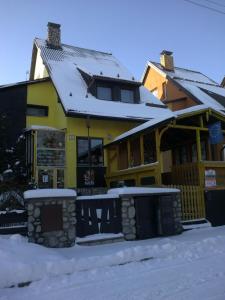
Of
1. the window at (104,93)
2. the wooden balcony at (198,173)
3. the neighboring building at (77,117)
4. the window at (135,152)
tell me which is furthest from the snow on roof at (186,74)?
the wooden balcony at (198,173)

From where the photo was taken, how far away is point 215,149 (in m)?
17.7

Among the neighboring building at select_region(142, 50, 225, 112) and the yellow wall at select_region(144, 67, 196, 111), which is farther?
the yellow wall at select_region(144, 67, 196, 111)

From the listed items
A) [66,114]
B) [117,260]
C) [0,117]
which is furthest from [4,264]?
[0,117]

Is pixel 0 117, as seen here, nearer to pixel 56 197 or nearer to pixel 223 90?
pixel 56 197

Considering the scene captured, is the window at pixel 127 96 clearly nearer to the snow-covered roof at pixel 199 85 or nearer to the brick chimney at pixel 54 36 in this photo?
the snow-covered roof at pixel 199 85

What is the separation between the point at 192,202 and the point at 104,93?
9.06m

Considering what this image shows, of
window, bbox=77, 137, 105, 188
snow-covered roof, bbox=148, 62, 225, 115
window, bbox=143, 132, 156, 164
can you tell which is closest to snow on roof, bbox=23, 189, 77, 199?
window, bbox=143, 132, 156, 164

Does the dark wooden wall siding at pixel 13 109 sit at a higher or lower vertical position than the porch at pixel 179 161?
higher

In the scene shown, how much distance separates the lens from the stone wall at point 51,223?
8.91 meters

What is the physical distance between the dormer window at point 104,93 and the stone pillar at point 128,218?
9744 millimetres

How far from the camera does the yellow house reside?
16562mm

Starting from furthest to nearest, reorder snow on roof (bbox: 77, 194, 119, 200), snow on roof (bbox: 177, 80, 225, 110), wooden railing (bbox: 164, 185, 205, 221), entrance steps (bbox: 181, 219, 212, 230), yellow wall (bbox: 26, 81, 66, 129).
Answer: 1. snow on roof (bbox: 177, 80, 225, 110)
2. yellow wall (bbox: 26, 81, 66, 129)
3. wooden railing (bbox: 164, 185, 205, 221)
4. entrance steps (bbox: 181, 219, 212, 230)
5. snow on roof (bbox: 77, 194, 119, 200)

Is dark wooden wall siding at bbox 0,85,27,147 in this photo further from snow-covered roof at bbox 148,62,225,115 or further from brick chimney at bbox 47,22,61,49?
snow-covered roof at bbox 148,62,225,115

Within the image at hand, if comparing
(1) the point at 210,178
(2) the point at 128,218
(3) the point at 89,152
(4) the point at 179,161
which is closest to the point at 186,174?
(1) the point at 210,178
